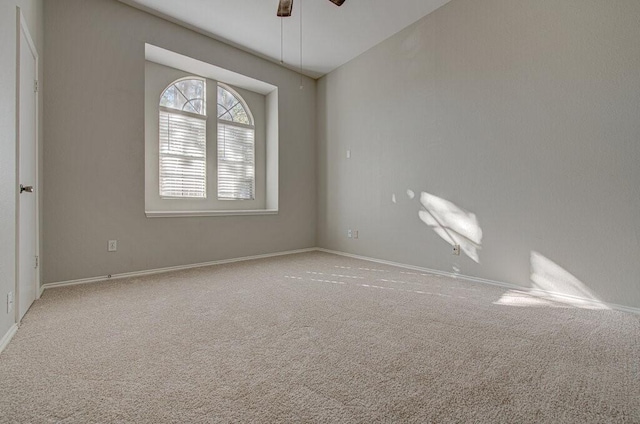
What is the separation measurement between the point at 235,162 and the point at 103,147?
1913 mm

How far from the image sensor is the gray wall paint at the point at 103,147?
9.77 feet

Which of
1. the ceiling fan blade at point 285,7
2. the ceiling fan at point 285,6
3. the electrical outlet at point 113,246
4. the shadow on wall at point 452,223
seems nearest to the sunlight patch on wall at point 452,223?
the shadow on wall at point 452,223

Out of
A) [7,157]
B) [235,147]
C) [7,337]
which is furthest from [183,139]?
[7,337]

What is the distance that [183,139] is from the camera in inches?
169

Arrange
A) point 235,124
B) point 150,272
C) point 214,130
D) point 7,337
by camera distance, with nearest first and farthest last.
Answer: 1. point 7,337
2. point 150,272
3. point 214,130
4. point 235,124

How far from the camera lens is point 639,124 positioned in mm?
2240

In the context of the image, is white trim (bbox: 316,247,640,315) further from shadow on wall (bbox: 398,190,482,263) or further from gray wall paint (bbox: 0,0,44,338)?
gray wall paint (bbox: 0,0,44,338)

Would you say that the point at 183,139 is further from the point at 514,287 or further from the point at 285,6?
the point at 514,287

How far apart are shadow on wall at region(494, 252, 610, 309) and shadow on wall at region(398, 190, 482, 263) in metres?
0.53

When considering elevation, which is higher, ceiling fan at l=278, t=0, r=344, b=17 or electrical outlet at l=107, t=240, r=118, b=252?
ceiling fan at l=278, t=0, r=344, b=17

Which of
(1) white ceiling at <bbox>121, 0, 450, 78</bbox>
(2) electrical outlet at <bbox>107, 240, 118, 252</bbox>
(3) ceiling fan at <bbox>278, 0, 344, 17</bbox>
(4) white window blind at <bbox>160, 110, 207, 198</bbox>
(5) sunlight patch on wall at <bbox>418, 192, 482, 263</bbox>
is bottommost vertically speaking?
(2) electrical outlet at <bbox>107, 240, 118, 252</bbox>

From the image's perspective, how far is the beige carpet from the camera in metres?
1.16

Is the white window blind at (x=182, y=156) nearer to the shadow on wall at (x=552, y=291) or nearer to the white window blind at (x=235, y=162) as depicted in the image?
the white window blind at (x=235, y=162)

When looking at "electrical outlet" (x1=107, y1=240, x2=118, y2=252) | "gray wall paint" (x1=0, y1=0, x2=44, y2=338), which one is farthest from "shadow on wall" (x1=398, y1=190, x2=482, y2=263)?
"gray wall paint" (x1=0, y1=0, x2=44, y2=338)
